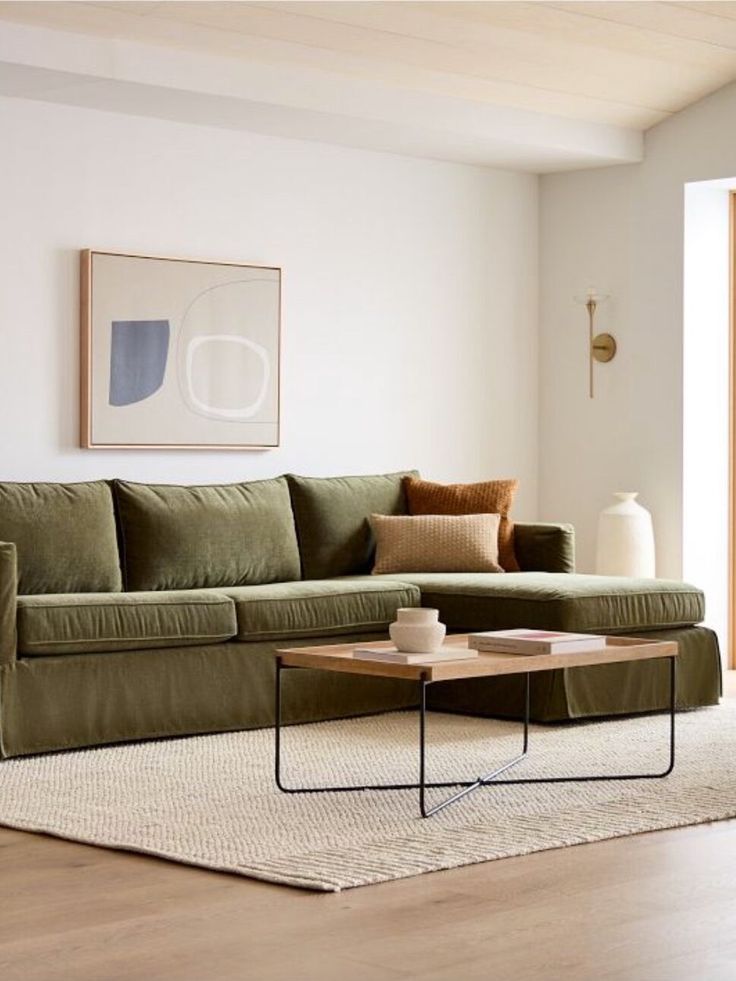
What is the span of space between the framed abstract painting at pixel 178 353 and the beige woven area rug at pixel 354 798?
4.86ft

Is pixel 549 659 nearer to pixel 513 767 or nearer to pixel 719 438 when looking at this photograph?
pixel 513 767

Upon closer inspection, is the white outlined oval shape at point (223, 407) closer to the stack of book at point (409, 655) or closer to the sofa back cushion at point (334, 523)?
the sofa back cushion at point (334, 523)

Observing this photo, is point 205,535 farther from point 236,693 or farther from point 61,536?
point 236,693

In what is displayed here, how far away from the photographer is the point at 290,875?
11.1 feet

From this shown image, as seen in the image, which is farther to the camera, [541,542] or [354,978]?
[541,542]

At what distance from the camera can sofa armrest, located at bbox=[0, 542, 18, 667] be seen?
15.9 feet

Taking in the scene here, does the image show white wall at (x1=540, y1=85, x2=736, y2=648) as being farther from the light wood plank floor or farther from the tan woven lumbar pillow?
the light wood plank floor

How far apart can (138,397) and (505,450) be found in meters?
1.99

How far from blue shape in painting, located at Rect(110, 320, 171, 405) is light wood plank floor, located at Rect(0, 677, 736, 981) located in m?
2.81

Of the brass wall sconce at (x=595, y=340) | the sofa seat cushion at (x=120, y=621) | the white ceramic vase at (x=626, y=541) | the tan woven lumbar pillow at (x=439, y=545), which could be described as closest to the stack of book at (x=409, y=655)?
the sofa seat cushion at (x=120, y=621)

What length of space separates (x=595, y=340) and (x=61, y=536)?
9.62 ft

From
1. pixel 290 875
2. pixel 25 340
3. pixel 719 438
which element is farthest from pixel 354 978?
pixel 719 438

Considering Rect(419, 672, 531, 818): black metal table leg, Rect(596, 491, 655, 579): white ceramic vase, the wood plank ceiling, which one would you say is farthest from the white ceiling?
Rect(419, 672, 531, 818): black metal table leg

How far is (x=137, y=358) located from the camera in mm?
6316
